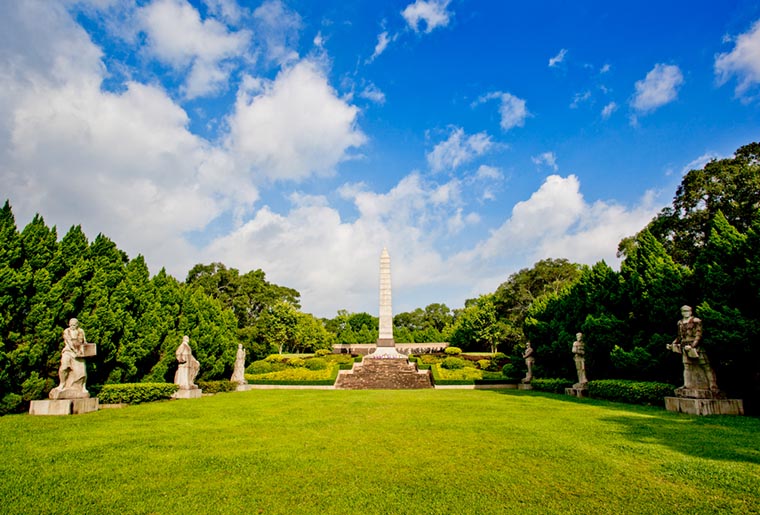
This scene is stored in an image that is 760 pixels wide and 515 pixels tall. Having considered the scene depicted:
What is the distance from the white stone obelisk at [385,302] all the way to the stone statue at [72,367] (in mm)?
23803

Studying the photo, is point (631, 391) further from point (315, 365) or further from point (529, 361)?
point (315, 365)

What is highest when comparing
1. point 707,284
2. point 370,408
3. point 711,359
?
point 707,284

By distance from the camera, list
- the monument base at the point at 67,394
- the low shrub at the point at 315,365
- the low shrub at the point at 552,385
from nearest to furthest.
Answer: the monument base at the point at 67,394 < the low shrub at the point at 552,385 < the low shrub at the point at 315,365

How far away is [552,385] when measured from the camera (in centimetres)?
1756

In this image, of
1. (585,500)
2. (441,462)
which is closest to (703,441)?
(585,500)

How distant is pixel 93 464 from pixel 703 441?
865cm

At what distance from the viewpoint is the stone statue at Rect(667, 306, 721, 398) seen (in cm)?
978

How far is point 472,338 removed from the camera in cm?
4666

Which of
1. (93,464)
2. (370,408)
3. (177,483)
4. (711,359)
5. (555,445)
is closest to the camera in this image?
(177,483)

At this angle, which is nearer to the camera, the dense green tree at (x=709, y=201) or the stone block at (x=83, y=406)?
the stone block at (x=83, y=406)

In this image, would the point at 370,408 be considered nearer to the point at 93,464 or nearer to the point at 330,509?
the point at 93,464

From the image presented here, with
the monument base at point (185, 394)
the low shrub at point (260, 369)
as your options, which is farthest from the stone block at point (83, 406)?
the low shrub at point (260, 369)

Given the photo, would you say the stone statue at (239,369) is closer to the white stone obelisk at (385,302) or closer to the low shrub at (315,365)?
the low shrub at (315,365)

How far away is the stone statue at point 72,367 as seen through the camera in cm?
1038
